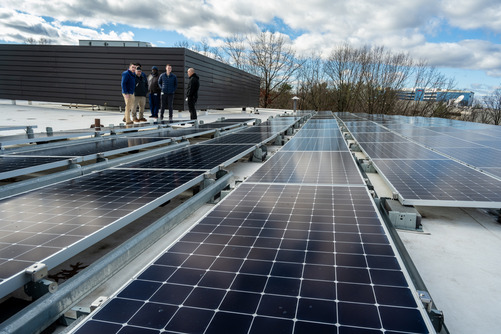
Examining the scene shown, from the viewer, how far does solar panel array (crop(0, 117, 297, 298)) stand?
199 centimetres

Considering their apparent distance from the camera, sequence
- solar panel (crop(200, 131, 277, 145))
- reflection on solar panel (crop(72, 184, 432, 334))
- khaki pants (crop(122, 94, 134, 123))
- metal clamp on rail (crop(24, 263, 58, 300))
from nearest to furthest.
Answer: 1. reflection on solar panel (crop(72, 184, 432, 334))
2. metal clamp on rail (crop(24, 263, 58, 300))
3. solar panel (crop(200, 131, 277, 145))
4. khaki pants (crop(122, 94, 134, 123))

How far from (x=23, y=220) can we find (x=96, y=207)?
1.79 ft

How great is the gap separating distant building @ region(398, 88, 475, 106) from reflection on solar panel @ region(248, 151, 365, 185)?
39098 millimetres

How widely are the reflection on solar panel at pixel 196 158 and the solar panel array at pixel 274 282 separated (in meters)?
2.18

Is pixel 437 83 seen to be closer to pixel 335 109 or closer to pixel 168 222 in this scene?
pixel 335 109

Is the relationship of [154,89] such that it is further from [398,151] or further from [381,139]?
[398,151]

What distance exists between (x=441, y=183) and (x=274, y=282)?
3119mm

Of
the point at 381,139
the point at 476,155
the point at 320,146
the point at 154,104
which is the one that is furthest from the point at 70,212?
the point at 154,104

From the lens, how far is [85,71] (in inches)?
768

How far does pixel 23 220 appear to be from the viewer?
8.41 feet

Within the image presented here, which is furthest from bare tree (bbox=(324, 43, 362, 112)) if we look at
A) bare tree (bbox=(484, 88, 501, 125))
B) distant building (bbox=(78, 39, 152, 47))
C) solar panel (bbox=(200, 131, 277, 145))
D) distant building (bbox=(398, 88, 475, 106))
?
solar panel (bbox=(200, 131, 277, 145))

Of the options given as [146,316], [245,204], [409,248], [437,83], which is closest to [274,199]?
[245,204]

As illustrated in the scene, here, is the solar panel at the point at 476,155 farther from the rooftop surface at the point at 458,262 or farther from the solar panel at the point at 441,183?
the rooftop surface at the point at 458,262

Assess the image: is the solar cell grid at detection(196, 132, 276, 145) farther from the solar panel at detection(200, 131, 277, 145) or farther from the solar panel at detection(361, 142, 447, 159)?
the solar panel at detection(361, 142, 447, 159)
